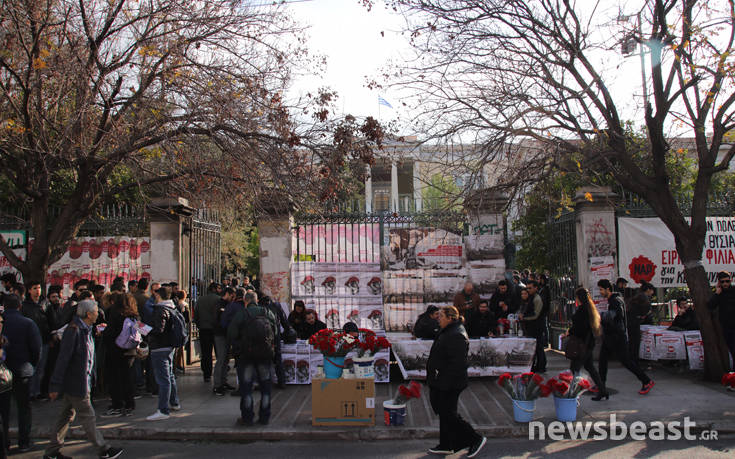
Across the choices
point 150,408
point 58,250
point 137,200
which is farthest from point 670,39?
point 137,200

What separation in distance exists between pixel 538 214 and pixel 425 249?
9917 millimetres

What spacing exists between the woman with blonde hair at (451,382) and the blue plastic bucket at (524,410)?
4.21 ft

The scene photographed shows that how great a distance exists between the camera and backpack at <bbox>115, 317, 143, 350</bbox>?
7863 millimetres

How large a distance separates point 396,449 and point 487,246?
6.75 metres

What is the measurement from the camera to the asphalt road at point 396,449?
6.43m

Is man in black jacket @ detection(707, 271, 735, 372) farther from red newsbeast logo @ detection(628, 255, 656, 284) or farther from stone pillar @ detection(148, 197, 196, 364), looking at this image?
stone pillar @ detection(148, 197, 196, 364)

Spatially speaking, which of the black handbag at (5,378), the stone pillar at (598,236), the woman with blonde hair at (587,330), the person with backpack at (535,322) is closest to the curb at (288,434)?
the black handbag at (5,378)

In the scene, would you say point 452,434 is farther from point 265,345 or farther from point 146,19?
point 146,19

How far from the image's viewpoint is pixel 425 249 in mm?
12695

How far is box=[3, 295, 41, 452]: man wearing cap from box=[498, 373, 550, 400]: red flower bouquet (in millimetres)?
5696

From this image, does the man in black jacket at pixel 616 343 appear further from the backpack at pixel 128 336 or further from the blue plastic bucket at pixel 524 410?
the backpack at pixel 128 336

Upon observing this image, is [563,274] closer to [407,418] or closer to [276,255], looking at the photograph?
[276,255]

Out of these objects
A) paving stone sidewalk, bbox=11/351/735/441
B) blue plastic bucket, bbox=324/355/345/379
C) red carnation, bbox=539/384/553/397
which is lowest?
paving stone sidewalk, bbox=11/351/735/441

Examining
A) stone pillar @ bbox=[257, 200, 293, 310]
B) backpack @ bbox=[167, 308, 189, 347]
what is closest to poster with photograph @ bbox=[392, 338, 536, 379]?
stone pillar @ bbox=[257, 200, 293, 310]
